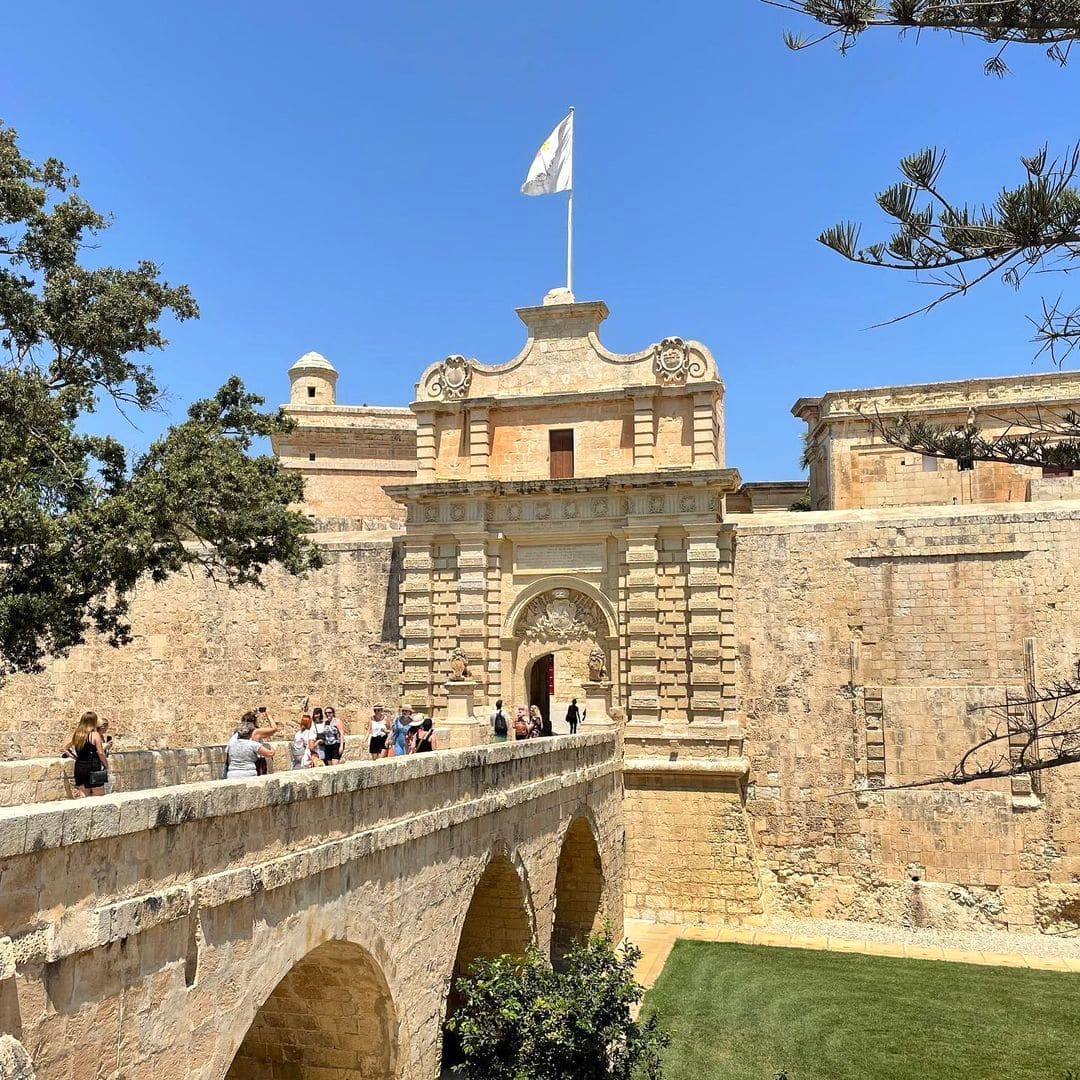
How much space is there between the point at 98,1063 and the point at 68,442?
848 cm

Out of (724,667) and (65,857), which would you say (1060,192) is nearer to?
(65,857)

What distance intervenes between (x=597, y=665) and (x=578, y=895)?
4.01 m

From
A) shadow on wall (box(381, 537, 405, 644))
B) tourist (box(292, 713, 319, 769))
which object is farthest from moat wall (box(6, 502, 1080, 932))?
tourist (box(292, 713, 319, 769))

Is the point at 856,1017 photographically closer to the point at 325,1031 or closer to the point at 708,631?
the point at 708,631

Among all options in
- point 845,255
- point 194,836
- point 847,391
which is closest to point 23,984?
point 194,836

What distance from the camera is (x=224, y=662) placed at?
65.2ft

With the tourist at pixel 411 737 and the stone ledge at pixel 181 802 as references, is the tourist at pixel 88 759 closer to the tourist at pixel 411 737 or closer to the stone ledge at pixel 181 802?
the stone ledge at pixel 181 802

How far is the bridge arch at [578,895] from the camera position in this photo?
1505 cm

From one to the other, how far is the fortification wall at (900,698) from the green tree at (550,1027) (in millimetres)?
8334

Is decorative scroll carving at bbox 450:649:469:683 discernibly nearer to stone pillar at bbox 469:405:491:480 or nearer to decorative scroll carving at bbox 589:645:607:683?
decorative scroll carving at bbox 589:645:607:683

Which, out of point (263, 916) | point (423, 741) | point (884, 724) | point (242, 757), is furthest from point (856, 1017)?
point (263, 916)

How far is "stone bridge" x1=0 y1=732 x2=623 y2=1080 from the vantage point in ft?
15.0

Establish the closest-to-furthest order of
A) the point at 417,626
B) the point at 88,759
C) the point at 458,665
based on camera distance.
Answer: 1. the point at 88,759
2. the point at 458,665
3. the point at 417,626

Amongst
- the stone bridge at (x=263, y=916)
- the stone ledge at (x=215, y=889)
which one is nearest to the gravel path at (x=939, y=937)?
the stone bridge at (x=263, y=916)
